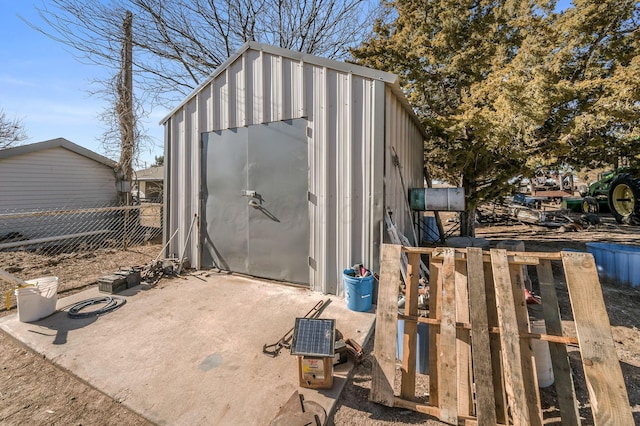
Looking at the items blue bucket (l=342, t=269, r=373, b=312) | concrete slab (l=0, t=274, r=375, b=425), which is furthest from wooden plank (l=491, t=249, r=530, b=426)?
blue bucket (l=342, t=269, r=373, b=312)

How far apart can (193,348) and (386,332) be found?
1.86 metres

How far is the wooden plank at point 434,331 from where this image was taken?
199 cm

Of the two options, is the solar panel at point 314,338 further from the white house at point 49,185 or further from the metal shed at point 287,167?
the white house at point 49,185

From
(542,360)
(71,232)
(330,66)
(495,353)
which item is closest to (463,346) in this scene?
(495,353)

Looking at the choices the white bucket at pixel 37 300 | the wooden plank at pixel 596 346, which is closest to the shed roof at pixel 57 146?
the white bucket at pixel 37 300

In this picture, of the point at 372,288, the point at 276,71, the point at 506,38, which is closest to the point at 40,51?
the point at 276,71

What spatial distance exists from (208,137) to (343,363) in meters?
4.29

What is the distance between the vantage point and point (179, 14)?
8141 mm

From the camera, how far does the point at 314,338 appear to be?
2.12 metres

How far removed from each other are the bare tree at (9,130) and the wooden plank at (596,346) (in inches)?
908

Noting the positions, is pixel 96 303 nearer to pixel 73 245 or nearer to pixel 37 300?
pixel 37 300

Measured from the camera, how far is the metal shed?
12.1 feet

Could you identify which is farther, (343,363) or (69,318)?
(69,318)

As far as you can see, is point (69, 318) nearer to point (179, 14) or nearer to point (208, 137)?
point (208, 137)
